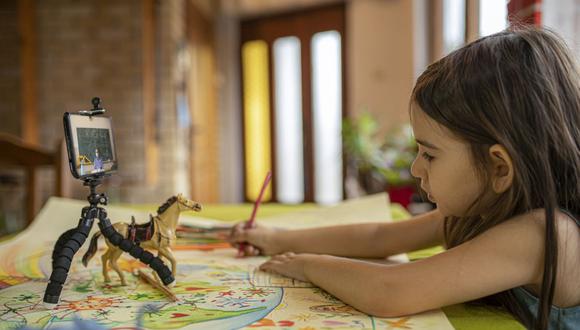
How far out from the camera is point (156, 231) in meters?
0.75

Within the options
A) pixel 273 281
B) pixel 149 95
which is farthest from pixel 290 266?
pixel 149 95

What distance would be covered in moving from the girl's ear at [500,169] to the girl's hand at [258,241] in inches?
19.0

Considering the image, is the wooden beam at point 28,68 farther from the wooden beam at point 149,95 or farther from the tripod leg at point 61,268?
the tripod leg at point 61,268

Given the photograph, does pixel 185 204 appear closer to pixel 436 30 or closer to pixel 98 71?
pixel 98 71

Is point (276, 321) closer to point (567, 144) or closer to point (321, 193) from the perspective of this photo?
point (567, 144)

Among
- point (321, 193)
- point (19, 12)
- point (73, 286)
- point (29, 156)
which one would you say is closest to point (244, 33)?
point (321, 193)

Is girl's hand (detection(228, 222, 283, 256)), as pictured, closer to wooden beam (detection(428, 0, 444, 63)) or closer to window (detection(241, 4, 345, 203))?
wooden beam (detection(428, 0, 444, 63))

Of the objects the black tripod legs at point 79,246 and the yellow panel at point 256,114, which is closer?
the black tripod legs at point 79,246

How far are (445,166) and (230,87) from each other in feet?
18.6

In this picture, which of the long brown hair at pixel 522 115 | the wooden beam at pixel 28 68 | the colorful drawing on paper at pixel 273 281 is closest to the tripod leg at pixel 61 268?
the colorful drawing on paper at pixel 273 281

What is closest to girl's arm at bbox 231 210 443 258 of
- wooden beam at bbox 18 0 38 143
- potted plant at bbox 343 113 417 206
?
potted plant at bbox 343 113 417 206

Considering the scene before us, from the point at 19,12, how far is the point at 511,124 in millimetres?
4101

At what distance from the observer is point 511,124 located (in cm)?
62

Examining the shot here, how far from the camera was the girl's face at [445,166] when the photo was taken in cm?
67
